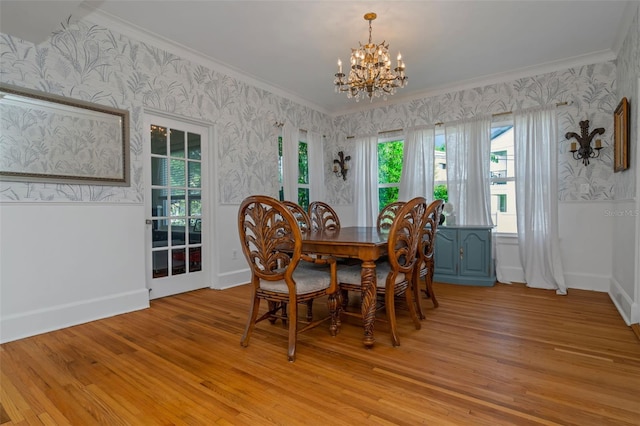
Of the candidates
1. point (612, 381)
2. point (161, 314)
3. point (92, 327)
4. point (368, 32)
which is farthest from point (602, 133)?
point (92, 327)

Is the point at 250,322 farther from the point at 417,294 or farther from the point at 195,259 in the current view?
the point at 195,259

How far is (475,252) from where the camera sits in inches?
162

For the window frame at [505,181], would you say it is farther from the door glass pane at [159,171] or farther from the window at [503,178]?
the door glass pane at [159,171]

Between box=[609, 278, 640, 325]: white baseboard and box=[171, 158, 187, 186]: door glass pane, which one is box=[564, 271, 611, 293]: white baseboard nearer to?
box=[609, 278, 640, 325]: white baseboard

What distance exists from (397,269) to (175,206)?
8.62ft

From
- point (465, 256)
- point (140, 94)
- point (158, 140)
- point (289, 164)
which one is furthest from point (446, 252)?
point (140, 94)

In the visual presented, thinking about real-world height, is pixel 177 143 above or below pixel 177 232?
above

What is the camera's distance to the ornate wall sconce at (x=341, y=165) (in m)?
5.74

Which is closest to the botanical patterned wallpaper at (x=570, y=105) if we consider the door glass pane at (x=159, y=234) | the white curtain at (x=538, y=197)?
the white curtain at (x=538, y=197)

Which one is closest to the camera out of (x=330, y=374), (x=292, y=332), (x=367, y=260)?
(x=330, y=374)

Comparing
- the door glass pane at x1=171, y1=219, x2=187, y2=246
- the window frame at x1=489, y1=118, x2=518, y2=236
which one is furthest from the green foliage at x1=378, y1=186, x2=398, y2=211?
the door glass pane at x1=171, y1=219, x2=187, y2=246

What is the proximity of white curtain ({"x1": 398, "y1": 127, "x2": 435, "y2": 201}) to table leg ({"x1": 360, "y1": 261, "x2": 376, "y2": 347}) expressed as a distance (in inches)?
114

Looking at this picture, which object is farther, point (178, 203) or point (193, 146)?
point (193, 146)

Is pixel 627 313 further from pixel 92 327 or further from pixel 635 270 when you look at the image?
pixel 92 327
